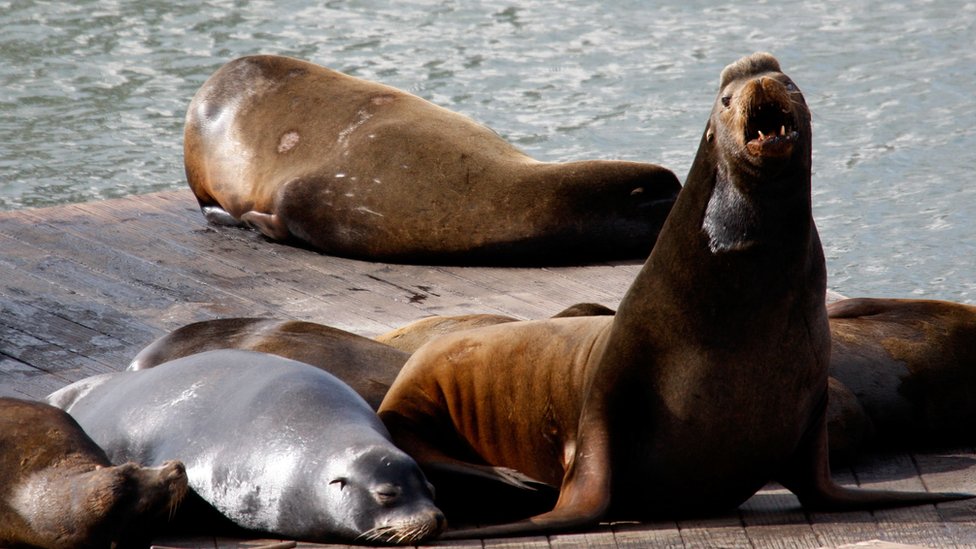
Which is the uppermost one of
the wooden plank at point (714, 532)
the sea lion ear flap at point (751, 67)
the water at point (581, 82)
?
the sea lion ear flap at point (751, 67)

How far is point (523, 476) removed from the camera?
3.62 m

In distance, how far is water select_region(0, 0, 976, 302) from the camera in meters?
8.85

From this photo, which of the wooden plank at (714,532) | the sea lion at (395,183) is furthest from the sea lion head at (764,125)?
the sea lion at (395,183)

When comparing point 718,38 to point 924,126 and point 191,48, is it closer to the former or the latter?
point 924,126

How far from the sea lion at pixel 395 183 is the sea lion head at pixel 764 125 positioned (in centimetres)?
278

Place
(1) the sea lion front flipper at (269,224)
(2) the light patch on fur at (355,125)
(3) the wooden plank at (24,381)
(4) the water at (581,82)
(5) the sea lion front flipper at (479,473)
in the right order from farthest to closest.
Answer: (4) the water at (581,82) → (2) the light patch on fur at (355,125) → (1) the sea lion front flipper at (269,224) → (3) the wooden plank at (24,381) → (5) the sea lion front flipper at (479,473)

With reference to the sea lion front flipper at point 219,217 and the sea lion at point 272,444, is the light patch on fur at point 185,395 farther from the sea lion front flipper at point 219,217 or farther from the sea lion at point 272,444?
the sea lion front flipper at point 219,217

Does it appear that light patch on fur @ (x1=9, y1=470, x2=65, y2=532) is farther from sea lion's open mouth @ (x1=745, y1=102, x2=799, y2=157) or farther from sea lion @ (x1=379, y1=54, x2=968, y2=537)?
sea lion's open mouth @ (x1=745, y1=102, x2=799, y2=157)

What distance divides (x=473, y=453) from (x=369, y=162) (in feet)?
9.19

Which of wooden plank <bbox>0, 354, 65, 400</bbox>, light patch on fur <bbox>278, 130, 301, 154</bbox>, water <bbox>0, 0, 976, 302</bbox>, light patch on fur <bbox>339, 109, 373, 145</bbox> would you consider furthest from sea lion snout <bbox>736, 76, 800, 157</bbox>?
water <bbox>0, 0, 976, 302</bbox>

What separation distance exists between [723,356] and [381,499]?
766 mm

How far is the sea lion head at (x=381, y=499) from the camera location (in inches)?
126

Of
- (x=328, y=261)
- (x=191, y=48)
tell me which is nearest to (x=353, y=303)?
(x=328, y=261)

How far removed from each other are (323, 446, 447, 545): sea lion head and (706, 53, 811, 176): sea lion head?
91cm
